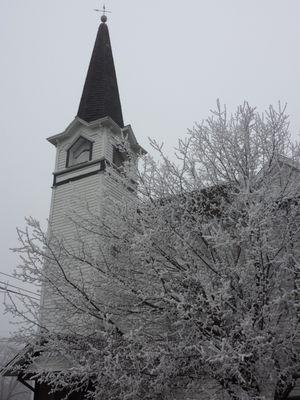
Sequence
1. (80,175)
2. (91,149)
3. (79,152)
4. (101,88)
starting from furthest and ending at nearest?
1. (101,88)
2. (79,152)
3. (91,149)
4. (80,175)

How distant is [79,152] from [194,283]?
448 inches

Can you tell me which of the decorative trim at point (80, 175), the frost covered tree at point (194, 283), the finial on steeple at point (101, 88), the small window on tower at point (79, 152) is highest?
the finial on steeple at point (101, 88)

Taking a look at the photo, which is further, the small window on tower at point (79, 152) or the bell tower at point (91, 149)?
the small window on tower at point (79, 152)

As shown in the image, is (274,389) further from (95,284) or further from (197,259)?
(95,284)

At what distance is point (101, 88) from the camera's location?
19156 millimetres

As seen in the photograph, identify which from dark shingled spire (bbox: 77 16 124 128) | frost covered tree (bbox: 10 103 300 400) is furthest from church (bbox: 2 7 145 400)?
frost covered tree (bbox: 10 103 300 400)

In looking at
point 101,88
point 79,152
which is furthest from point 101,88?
point 79,152

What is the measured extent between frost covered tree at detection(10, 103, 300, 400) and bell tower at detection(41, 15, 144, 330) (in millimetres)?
5671

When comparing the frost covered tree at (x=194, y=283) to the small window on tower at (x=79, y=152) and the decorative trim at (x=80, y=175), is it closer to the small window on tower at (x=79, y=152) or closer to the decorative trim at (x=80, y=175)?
the decorative trim at (x=80, y=175)

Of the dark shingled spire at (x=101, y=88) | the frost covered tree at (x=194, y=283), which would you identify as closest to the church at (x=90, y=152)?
the dark shingled spire at (x=101, y=88)

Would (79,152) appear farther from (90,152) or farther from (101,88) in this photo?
(101,88)

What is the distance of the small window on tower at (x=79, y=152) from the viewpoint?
56.3 ft

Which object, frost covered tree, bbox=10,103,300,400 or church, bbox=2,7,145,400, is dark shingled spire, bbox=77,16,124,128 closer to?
church, bbox=2,7,145,400

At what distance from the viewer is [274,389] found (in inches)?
274
